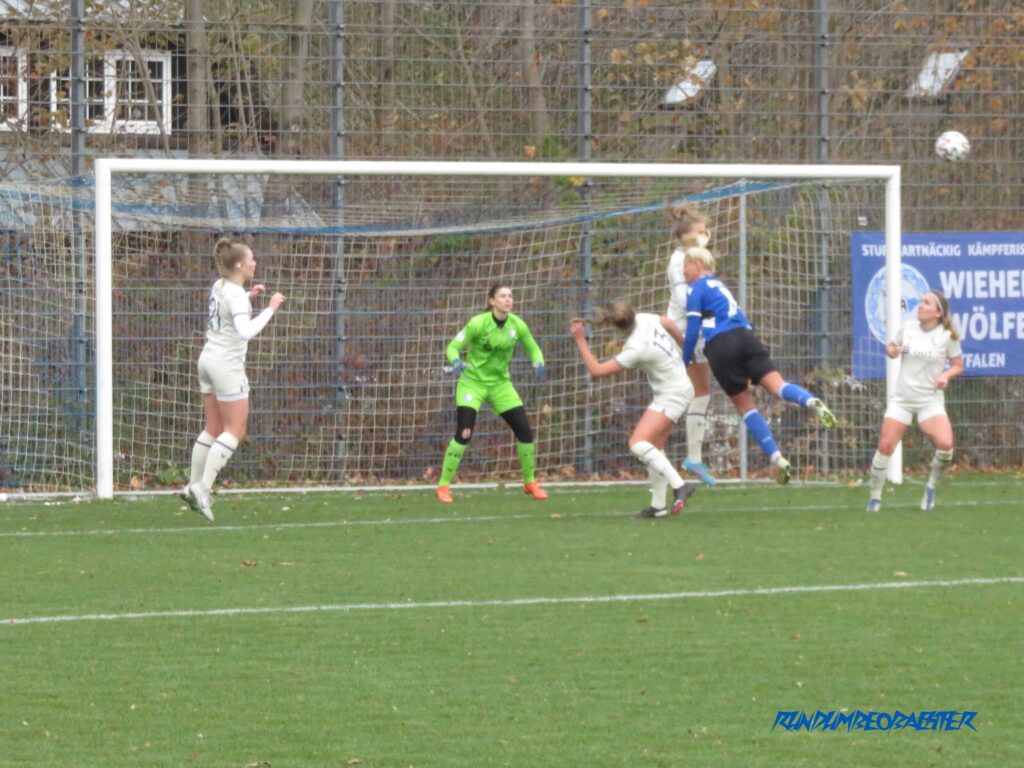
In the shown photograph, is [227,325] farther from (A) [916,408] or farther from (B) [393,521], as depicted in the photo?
(A) [916,408]

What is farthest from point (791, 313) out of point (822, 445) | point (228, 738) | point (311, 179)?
point (228, 738)

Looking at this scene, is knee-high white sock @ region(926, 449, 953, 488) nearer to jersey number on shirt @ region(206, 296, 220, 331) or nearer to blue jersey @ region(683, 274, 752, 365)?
blue jersey @ region(683, 274, 752, 365)

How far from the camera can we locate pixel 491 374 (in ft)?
45.1

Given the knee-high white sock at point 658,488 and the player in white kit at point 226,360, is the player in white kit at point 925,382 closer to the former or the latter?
the knee-high white sock at point 658,488

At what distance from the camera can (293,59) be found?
52.3ft

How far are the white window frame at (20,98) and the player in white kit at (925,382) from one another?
26.6ft

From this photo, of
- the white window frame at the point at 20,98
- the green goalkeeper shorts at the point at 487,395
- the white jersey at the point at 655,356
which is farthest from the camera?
the white window frame at the point at 20,98

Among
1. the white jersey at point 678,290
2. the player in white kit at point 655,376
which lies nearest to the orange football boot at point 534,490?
the player in white kit at point 655,376

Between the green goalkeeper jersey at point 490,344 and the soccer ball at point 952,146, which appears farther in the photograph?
the soccer ball at point 952,146

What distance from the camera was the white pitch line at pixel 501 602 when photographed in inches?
326

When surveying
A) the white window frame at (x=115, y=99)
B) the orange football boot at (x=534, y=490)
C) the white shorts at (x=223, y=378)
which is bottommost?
the orange football boot at (x=534, y=490)

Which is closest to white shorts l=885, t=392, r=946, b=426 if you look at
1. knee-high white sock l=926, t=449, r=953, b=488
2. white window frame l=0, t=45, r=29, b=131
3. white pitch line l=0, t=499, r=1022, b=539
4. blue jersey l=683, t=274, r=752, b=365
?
knee-high white sock l=926, t=449, r=953, b=488

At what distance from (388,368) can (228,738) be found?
1002 centimetres

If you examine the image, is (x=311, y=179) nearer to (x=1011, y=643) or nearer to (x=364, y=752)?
(x=1011, y=643)
